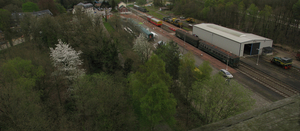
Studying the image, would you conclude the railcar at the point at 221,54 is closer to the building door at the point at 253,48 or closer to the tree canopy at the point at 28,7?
the building door at the point at 253,48

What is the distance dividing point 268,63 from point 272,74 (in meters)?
5.83

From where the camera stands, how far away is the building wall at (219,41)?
4312 cm

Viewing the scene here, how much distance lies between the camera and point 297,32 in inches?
1873

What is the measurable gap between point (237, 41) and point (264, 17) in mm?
20060

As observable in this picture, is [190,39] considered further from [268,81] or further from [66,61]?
[66,61]

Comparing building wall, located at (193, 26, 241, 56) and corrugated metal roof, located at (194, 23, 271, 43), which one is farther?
corrugated metal roof, located at (194, 23, 271, 43)

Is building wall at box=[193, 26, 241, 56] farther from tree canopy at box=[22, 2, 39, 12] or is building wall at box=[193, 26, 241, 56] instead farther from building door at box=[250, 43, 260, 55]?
tree canopy at box=[22, 2, 39, 12]

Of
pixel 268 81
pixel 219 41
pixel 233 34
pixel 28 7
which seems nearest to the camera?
pixel 268 81

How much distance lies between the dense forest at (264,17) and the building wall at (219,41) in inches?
621

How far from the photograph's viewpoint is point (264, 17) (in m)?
54.6

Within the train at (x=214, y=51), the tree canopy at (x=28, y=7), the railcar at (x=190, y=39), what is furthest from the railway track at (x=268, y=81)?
the tree canopy at (x=28, y=7)

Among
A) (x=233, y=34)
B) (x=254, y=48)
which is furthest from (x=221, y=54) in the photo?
(x=233, y=34)

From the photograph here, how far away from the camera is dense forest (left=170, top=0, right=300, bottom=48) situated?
50.4 metres

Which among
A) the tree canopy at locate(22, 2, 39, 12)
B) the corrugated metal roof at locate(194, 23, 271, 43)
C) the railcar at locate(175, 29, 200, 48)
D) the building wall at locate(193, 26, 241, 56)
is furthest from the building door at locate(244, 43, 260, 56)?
the tree canopy at locate(22, 2, 39, 12)
